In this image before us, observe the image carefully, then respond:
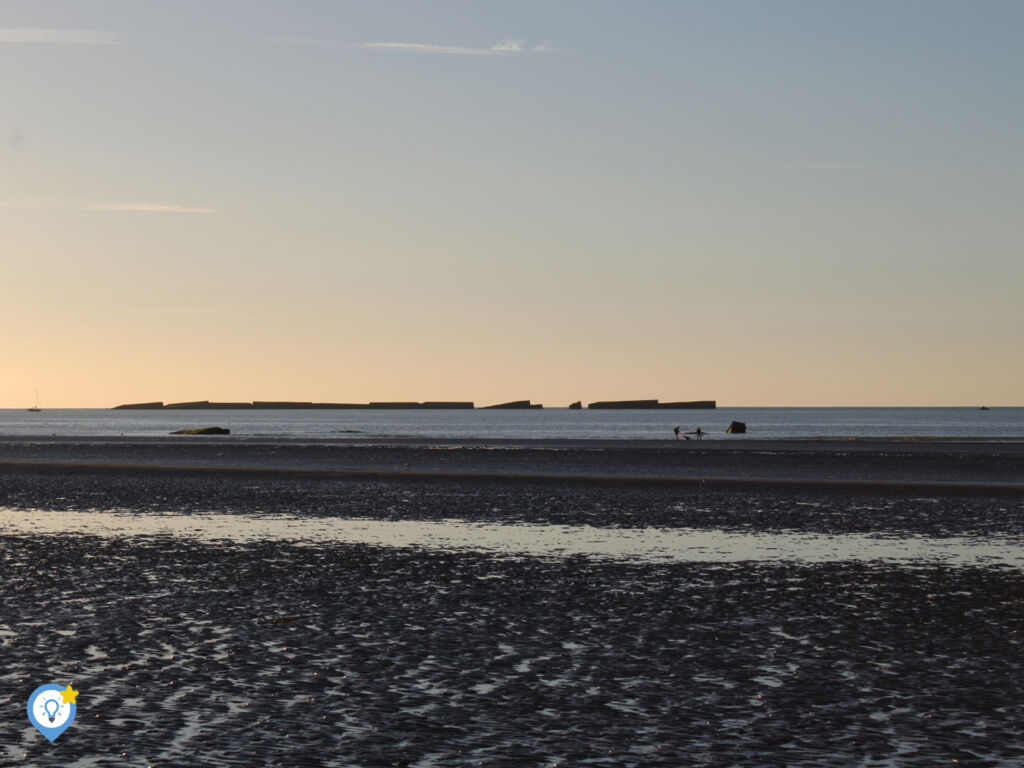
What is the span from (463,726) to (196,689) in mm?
2792

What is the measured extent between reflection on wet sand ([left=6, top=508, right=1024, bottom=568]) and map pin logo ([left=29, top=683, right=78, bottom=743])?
39.8 feet

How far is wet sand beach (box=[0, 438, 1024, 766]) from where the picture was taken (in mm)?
8789

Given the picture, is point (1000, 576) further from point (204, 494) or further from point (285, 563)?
point (204, 494)

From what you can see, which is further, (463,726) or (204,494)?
(204,494)

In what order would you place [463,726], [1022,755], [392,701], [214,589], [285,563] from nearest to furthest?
[1022,755]
[463,726]
[392,701]
[214,589]
[285,563]

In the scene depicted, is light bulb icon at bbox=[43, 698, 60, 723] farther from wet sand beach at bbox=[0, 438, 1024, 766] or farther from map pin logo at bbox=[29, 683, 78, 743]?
wet sand beach at bbox=[0, 438, 1024, 766]

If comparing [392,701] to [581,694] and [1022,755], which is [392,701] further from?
[1022,755]

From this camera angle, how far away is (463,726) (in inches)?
364

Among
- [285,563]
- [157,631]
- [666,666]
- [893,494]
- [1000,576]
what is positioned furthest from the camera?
[893,494]

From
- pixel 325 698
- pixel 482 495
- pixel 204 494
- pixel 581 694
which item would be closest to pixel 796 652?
pixel 581 694

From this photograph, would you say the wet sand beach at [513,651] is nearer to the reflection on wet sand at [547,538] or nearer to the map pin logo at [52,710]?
the map pin logo at [52,710]

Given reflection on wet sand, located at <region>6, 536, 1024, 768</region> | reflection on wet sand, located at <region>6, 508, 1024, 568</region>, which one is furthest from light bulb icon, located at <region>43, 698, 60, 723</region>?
reflection on wet sand, located at <region>6, 508, 1024, 568</region>

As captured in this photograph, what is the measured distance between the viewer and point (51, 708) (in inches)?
368

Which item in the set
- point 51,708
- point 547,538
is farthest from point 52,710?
point 547,538
